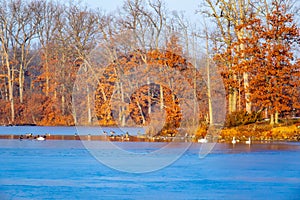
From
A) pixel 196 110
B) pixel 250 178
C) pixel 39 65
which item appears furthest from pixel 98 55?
pixel 250 178

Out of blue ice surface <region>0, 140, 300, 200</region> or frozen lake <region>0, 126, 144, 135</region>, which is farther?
frozen lake <region>0, 126, 144, 135</region>

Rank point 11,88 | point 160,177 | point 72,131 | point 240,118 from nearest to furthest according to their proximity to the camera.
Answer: point 160,177 < point 240,118 < point 72,131 < point 11,88

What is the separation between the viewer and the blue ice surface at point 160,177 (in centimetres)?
1486

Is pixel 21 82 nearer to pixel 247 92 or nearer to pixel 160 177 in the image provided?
pixel 247 92

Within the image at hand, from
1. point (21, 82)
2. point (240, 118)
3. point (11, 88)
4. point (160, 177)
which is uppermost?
point (21, 82)

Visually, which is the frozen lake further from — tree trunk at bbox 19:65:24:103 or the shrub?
tree trunk at bbox 19:65:24:103

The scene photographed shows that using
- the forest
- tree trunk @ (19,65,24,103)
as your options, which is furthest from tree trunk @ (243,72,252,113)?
tree trunk @ (19,65,24,103)

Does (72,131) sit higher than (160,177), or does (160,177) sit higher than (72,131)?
(72,131)

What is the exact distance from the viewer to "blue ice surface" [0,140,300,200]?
14.9 m

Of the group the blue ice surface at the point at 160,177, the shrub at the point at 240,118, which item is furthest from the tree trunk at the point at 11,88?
the blue ice surface at the point at 160,177

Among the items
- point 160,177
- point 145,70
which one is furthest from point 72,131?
point 160,177

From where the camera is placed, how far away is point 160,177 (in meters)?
17.7

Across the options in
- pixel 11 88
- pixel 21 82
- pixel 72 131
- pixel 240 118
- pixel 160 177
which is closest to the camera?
pixel 160 177

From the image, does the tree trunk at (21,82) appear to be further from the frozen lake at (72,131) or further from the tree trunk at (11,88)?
the frozen lake at (72,131)
